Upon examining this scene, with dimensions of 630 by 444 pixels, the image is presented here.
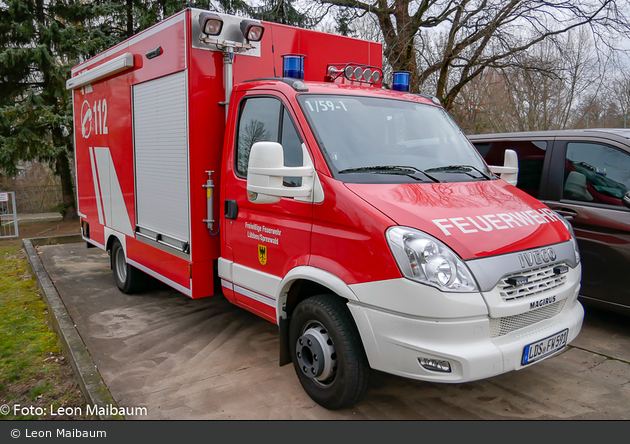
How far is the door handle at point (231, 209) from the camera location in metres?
4.27

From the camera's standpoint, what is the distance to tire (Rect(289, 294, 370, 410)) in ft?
10.6

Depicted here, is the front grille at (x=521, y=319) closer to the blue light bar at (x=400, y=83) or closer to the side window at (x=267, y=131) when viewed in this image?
the side window at (x=267, y=131)

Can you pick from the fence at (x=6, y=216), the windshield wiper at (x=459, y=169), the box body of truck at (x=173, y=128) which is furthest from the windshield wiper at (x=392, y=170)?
the fence at (x=6, y=216)

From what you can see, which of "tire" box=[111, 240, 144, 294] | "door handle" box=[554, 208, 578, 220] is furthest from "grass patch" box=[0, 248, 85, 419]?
"door handle" box=[554, 208, 578, 220]

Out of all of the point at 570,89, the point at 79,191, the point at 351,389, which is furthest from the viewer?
the point at 570,89

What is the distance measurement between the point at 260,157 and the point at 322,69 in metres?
2.16

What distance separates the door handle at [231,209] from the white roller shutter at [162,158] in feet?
1.50

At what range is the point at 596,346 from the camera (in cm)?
468

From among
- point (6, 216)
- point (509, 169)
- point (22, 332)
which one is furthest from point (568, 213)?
point (6, 216)

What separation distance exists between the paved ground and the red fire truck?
44 centimetres

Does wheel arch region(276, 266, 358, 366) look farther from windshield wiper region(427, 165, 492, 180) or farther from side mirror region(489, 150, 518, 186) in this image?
side mirror region(489, 150, 518, 186)

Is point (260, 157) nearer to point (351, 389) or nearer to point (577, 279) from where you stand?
point (351, 389)

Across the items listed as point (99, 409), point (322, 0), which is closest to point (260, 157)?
→ point (99, 409)

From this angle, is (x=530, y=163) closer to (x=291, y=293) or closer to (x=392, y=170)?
(x=392, y=170)
